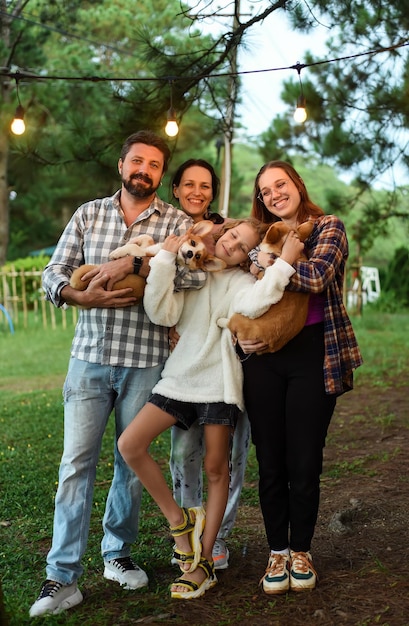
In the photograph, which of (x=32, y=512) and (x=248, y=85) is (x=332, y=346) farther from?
(x=248, y=85)

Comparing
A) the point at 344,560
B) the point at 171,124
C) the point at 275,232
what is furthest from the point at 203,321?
the point at 171,124

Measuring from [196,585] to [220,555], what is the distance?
32 centimetres

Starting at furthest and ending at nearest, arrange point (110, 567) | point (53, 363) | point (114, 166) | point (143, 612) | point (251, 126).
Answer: point (251, 126)
point (53, 363)
point (114, 166)
point (110, 567)
point (143, 612)

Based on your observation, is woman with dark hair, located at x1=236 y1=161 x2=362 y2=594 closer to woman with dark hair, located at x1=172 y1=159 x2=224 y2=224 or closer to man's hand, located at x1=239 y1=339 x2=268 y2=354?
man's hand, located at x1=239 y1=339 x2=268 y2=354

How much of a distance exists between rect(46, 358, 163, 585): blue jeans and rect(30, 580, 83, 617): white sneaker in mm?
32

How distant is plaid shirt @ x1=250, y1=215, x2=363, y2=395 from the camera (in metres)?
3.11

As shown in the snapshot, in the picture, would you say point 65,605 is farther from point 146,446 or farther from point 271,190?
point 271,190

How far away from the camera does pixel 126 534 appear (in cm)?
351

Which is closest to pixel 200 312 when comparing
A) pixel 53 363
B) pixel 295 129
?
pixel 53 363

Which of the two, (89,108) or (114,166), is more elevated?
(89,108)

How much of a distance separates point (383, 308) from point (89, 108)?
29.2ft

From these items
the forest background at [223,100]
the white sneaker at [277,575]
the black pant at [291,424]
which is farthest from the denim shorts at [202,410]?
the forest background at [223,100]

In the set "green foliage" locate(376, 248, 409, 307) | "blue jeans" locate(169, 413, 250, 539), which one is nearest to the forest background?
"green foliage" locate(376, 248, 409, 307)

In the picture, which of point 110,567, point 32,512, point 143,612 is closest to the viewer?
point 143,612
